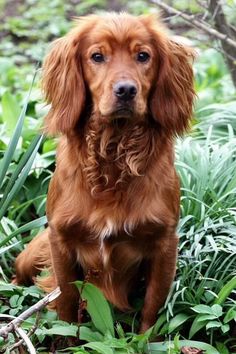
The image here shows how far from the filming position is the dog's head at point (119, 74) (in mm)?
3500

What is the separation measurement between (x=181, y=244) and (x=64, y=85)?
3.46 feet

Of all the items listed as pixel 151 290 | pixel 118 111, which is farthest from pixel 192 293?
pixel 118 111

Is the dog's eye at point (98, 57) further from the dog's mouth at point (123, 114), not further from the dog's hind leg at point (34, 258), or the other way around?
the dog's hind leg at point (34, 258)

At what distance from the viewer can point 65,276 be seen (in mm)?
3938

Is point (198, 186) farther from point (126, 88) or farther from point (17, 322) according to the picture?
point (17, 322)

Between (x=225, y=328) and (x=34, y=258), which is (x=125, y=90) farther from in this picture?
(x=34, y=258)

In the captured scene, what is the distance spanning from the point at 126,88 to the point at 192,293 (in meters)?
1.12

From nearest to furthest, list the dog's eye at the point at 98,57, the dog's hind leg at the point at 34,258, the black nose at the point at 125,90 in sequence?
the black nose at the point at 125,90 → the dog's eye at the point at 98,57 → the dog's hind leg at the point at 34,258

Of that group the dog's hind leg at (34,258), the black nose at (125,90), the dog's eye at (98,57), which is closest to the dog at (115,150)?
the dog's eye at (98,57)

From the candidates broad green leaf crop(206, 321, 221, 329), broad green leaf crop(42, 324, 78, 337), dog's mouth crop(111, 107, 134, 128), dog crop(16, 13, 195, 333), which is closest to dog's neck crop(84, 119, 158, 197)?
dog crop(16, 13, 195, 333)

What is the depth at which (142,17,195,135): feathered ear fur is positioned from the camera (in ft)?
12.3

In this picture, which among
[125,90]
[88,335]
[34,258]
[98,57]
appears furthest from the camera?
[34,258]

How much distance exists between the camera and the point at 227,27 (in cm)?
575

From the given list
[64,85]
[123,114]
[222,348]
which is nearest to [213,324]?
[222,348]
